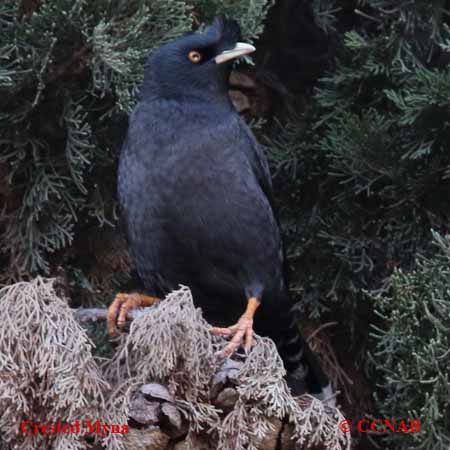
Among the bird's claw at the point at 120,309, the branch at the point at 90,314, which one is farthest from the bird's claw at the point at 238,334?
the bird's claw at the point at 120,309

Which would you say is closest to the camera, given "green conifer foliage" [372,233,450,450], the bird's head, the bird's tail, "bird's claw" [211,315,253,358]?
"bird's claw" [211,315,253,358]

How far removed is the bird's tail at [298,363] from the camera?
4.21m

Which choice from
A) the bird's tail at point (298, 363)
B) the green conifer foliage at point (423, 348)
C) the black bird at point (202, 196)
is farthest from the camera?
the bird's tail at point (298, 363)

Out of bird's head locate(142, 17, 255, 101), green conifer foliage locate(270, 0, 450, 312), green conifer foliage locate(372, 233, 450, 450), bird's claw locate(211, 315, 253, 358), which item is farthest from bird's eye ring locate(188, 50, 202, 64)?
green conifer foliage locate(372, 233, 450, 450)

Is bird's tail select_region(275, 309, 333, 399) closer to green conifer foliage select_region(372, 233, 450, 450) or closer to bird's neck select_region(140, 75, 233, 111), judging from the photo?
green conifer foliage select_region(372, 233, 450, 450)

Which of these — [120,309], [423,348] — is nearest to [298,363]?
[423,348]

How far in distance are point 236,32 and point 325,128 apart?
1.03 meters

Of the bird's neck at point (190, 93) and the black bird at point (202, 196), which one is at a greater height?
the bird's neck at point (190, 93)

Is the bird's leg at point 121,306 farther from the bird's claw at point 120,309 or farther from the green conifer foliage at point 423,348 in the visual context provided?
the green conifer foliage at point 423,348

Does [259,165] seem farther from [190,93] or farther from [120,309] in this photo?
[120,309]

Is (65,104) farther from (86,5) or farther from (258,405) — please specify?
(258,405)

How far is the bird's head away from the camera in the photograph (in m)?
4.06

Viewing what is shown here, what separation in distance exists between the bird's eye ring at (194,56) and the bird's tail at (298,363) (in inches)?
46.3

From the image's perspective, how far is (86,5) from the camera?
414cm
